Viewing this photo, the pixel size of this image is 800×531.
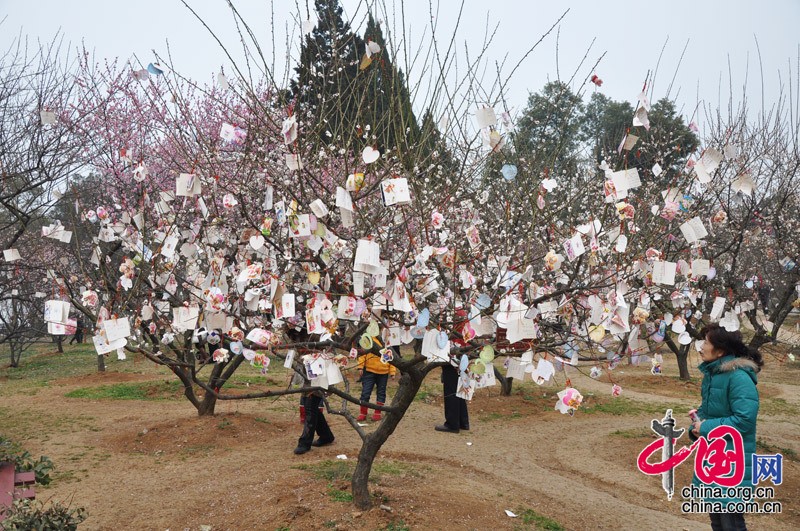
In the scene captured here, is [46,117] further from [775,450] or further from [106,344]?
[775,450]

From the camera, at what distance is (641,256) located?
3.71m

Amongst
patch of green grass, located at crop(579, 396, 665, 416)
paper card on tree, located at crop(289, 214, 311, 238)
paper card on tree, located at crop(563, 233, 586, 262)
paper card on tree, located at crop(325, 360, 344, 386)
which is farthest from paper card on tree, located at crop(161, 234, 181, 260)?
patch of green grass, located at crop(579, 396, 665, 416)

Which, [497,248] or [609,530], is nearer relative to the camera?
[609,530]

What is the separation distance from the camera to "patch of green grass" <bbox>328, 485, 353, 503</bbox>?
4422 millimetres

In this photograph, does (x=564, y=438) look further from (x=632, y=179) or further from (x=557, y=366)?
(x=632, y=179)

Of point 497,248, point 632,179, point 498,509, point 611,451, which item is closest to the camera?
point 632,179

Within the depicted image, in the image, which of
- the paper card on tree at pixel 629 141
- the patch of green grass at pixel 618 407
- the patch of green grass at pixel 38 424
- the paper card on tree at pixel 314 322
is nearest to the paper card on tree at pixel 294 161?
the paper card on tree at pixel 314 322

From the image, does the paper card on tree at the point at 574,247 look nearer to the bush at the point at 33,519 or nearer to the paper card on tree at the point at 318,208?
the paper card on tree at the point at 318,208

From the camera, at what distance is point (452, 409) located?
791cm

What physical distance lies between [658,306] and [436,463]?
292cm

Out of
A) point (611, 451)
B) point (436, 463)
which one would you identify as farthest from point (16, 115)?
point (611, 451)

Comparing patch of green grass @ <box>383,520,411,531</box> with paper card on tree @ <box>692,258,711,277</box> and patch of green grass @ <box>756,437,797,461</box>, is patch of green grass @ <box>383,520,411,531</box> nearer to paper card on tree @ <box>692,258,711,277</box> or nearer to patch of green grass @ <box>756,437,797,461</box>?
paper card on tree @ <box>692,258,711,277</box>

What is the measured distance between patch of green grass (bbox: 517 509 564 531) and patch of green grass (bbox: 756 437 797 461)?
4.00 m

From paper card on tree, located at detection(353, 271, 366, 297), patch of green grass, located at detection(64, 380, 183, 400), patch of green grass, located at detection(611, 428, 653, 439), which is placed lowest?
patch of green grass, located at detection(611, 428, 653, 439)
